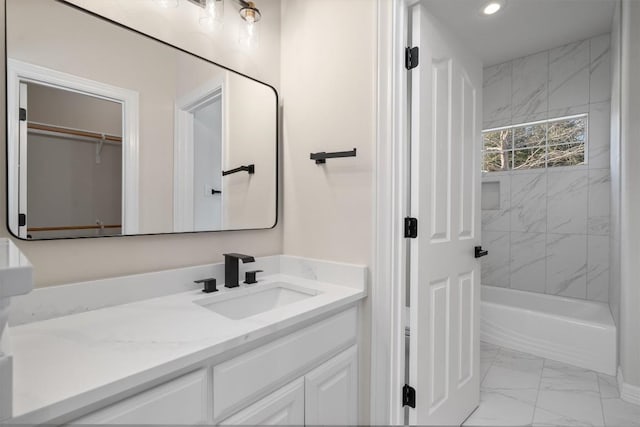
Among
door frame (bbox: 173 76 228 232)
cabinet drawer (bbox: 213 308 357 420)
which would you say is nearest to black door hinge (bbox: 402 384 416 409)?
cabinet drawer (bbox: 213 308 357 420)

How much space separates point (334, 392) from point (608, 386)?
1994mm

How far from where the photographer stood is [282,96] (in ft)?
5.75

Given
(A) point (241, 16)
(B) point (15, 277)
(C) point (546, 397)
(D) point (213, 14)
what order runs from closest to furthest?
1. (B) point (15, 277)
2. (D) point (213, 14)
3. (A) point (241, 16)
4. (C) point (546, 397)

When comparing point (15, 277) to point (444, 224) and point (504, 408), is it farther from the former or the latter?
point (504, 408)

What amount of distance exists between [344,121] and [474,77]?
0.87 meters

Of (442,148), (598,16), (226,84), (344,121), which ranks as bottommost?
(442,148)

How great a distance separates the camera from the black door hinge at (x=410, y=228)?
4.41 ft

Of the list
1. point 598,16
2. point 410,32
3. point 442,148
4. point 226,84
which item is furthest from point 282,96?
point 598,16

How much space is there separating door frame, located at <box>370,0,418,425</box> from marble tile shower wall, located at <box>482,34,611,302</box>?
93.8 inches

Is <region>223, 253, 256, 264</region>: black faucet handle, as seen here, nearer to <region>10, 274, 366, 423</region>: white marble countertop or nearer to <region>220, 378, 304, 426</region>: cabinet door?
<region>10, 274, 366, 423</region>: white marble countertop

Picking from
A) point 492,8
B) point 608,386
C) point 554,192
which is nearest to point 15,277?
point 492,8

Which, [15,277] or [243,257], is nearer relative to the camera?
[15,277]

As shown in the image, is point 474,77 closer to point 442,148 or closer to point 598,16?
point 442,148

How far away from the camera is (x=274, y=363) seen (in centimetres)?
100
